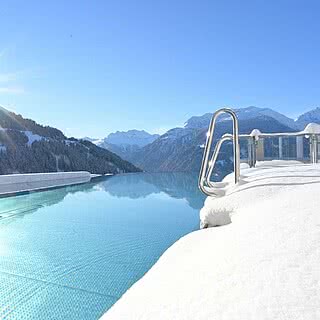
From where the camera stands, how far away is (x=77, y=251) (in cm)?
286

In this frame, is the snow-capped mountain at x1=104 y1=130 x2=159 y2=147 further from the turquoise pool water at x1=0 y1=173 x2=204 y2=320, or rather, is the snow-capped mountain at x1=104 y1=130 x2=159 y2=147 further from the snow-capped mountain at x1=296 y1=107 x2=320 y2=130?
the turquoise pool water at x1=0 y1=173 x2=204 y2=320

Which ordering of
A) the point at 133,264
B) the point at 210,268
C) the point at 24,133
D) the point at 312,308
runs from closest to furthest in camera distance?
the point at 312,308
the point at 210,268
the point at 133,264
the point at 24,133

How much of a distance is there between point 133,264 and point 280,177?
135cm

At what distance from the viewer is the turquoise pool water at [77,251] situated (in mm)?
1822

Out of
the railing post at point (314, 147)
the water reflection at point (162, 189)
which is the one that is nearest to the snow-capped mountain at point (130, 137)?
the water reflection at point (162, 189)

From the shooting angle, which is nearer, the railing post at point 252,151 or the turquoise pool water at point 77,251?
the turquoise pool water at point 77,251

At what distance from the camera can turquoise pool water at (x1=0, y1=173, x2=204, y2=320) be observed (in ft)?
5.98

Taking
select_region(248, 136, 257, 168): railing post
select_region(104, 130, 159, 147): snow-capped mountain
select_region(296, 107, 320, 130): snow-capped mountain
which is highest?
select_region(296, 107, 320, 130): snow-capped mountain

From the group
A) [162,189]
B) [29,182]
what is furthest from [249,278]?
[29,182]

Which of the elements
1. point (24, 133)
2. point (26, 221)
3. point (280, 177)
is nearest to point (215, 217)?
point (280, 177)

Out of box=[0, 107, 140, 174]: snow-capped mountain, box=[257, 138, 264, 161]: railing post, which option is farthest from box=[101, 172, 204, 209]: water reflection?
box=[0, 107, 140, 174]: snow-capped mountain

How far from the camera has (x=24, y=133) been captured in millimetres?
36000

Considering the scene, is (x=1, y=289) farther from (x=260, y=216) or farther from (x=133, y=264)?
(x=260, y=216)

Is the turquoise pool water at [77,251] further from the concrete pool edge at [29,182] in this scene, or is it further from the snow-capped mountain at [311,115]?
the snow-capped mountain at [311,115]
